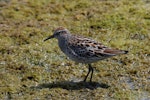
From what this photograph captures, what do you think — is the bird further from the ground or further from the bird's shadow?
the ground

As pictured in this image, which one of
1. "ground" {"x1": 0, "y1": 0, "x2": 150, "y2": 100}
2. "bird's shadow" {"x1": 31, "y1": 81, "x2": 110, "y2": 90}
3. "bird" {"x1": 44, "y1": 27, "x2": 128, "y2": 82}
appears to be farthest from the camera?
"bird's shadow" {"x1": 31, "y1": 81, "x2": 110, "y2": 90}

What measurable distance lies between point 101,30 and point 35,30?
64.9 inches

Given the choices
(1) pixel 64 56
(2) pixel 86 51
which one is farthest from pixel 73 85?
(1) pixel 64 56

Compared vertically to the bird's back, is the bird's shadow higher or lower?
lower

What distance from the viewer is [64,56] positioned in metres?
11.6

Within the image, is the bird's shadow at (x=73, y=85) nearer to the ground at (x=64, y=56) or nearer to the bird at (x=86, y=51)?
the ground at (x=64, y=56)

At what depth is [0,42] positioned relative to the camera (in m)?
12.1

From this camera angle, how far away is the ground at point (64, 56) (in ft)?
33.4

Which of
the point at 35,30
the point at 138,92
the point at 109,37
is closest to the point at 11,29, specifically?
the point at 35,30

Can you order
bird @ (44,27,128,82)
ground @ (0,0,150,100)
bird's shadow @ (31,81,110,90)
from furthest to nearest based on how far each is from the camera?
bird's shadow @ (31,81,110,90) → ground @ (0,0,150,100) → bird @ (44,27,128,82)

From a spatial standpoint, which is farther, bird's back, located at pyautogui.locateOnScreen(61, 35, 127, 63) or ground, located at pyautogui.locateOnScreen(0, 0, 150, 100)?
ground, located at pyautogui.locateOnScreen(0, 0, 150, 100)

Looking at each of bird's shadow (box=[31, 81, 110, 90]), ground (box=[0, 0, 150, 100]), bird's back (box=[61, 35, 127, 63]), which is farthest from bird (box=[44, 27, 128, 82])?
ground (box=[0, 0, 150, 100])

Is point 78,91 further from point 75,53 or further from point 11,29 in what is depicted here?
point 11,29

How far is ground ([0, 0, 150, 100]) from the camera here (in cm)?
1017
